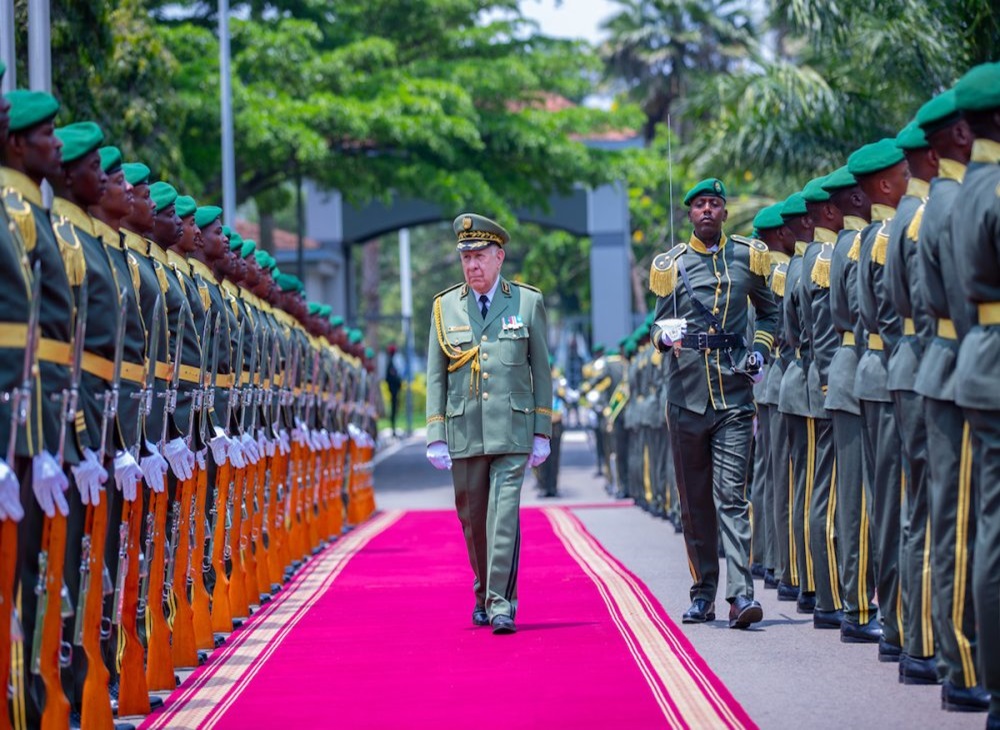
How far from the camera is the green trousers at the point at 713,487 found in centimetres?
988

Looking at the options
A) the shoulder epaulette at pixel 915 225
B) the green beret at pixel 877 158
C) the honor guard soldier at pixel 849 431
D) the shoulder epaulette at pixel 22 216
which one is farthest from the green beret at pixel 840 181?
the shoulder epaulette at pixel 22 216

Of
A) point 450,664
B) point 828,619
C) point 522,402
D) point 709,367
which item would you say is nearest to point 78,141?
point 450,664

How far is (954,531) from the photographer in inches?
279

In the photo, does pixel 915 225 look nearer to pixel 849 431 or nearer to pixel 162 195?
pixel 849 431

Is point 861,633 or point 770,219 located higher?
point 770,219

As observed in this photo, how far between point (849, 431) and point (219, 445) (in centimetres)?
360

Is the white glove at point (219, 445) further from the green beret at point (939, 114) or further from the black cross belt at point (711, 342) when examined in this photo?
the green beret at point (939, 114)

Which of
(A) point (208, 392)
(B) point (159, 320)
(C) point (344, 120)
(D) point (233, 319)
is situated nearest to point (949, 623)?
(B) point (159, 320)

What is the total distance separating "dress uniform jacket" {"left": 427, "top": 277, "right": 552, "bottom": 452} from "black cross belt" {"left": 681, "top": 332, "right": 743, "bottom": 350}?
2.74 ft

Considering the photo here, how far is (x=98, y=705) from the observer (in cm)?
698

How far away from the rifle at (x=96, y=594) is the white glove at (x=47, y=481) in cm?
71

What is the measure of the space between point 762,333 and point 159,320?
3546mm

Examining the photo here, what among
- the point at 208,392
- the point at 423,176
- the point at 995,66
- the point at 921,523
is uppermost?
the point at 423,176

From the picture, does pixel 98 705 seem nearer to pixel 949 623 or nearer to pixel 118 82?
pixel 949 623
